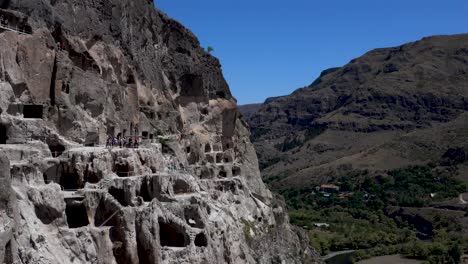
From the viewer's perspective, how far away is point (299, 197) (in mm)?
168125

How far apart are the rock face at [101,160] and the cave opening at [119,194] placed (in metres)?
0.08

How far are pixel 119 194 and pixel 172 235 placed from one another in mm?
4239

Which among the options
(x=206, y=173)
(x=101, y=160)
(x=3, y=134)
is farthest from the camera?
(x=206, y=173)

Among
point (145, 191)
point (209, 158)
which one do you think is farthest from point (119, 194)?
point (209, 158)

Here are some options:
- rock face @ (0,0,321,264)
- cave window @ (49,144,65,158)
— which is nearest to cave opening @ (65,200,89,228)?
rock face @ (0,0,321,264)

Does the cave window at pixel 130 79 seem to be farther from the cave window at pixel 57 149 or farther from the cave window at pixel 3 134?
the cave window at pixel 3 134

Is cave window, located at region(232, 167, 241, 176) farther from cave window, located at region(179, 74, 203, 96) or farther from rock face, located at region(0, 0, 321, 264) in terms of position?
cave window, located at region(179, 74, 203, 96)

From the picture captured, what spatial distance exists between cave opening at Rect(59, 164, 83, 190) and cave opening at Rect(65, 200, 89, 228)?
83.8 inches

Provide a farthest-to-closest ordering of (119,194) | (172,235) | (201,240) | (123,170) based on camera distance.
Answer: (123,170) < (201,240) < (172,235) < (119,194)

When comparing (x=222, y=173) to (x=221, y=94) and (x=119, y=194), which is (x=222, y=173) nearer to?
(x=221, y=94)

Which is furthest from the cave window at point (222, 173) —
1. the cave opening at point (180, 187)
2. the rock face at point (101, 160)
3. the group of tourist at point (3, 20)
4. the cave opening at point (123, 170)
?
the group of tourist at point (3, 20)

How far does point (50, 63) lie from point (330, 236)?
8672 centimetres

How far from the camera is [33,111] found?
38281 mm

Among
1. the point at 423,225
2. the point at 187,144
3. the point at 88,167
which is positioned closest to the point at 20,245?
the point at 88,167
